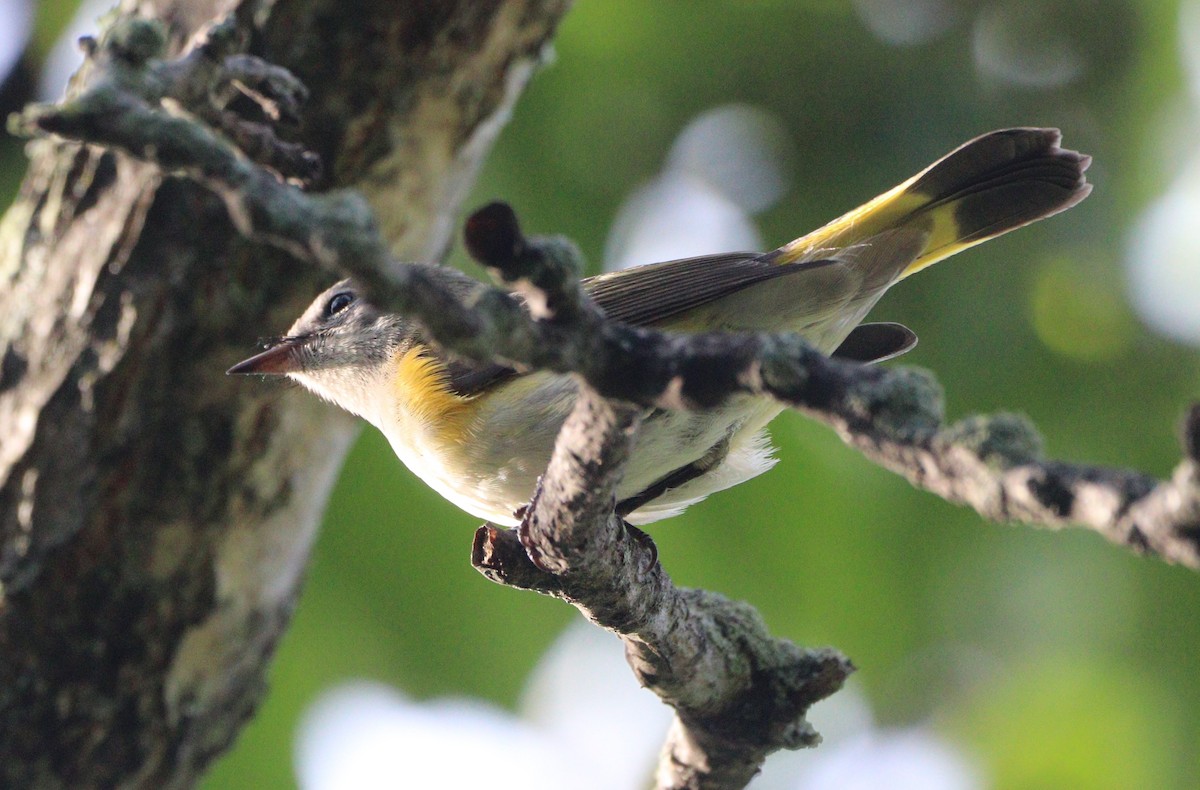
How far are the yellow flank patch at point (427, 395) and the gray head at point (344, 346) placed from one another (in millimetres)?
221

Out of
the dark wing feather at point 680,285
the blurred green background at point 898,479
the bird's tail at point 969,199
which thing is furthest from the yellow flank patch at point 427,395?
the blurred green background at point 898,479

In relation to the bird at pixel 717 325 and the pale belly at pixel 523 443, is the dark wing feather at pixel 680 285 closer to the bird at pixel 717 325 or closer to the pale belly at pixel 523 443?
the bird at pixel 717 325

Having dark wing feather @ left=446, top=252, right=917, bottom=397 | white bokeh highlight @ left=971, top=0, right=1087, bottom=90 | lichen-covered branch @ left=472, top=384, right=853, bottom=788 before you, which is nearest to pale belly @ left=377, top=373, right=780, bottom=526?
dark wing feather @ left=446, top=252, right=917, bottom=397

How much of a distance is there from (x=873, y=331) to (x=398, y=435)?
1388 mm

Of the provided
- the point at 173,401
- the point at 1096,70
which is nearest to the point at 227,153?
the point at 173,401

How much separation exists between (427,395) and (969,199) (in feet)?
5.07

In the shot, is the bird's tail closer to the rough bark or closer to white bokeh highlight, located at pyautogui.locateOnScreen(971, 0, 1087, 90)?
the rough bark

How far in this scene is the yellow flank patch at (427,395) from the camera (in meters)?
2.88

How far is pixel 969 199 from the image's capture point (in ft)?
9.96

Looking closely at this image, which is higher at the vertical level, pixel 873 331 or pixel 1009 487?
pixel 873 331

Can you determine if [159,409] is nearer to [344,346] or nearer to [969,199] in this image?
[344,346]

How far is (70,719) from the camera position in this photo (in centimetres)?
303

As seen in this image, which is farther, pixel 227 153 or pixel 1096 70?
pixel 1096 70

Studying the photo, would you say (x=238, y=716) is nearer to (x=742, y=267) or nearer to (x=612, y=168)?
(x=742, y=267)
